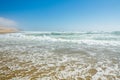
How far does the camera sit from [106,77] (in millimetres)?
5375

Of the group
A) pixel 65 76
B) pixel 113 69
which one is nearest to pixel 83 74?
pixel 65 76

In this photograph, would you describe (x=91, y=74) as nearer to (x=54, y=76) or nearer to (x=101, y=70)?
(x=101, y=70)

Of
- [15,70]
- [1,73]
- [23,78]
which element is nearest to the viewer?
[23,78]

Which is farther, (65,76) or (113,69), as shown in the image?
(113,69)

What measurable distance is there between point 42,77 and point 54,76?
0.58 meters

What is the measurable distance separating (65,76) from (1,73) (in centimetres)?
325

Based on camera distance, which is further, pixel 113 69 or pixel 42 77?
pixel 113 69

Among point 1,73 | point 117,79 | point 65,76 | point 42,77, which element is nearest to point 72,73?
point 65,76

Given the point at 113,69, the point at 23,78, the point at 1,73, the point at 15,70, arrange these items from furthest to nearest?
the point at 113,69 → the point at 15,70 → the point at 1,73 → the point at 23,78

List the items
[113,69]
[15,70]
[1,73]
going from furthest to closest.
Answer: [113,69], [15,70], [1,73]

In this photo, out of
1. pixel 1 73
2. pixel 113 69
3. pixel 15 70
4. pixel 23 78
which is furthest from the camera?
pixel 113 69

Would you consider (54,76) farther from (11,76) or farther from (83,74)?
(11,76)

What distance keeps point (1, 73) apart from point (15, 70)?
0.70 m

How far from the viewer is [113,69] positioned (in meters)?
6.36
